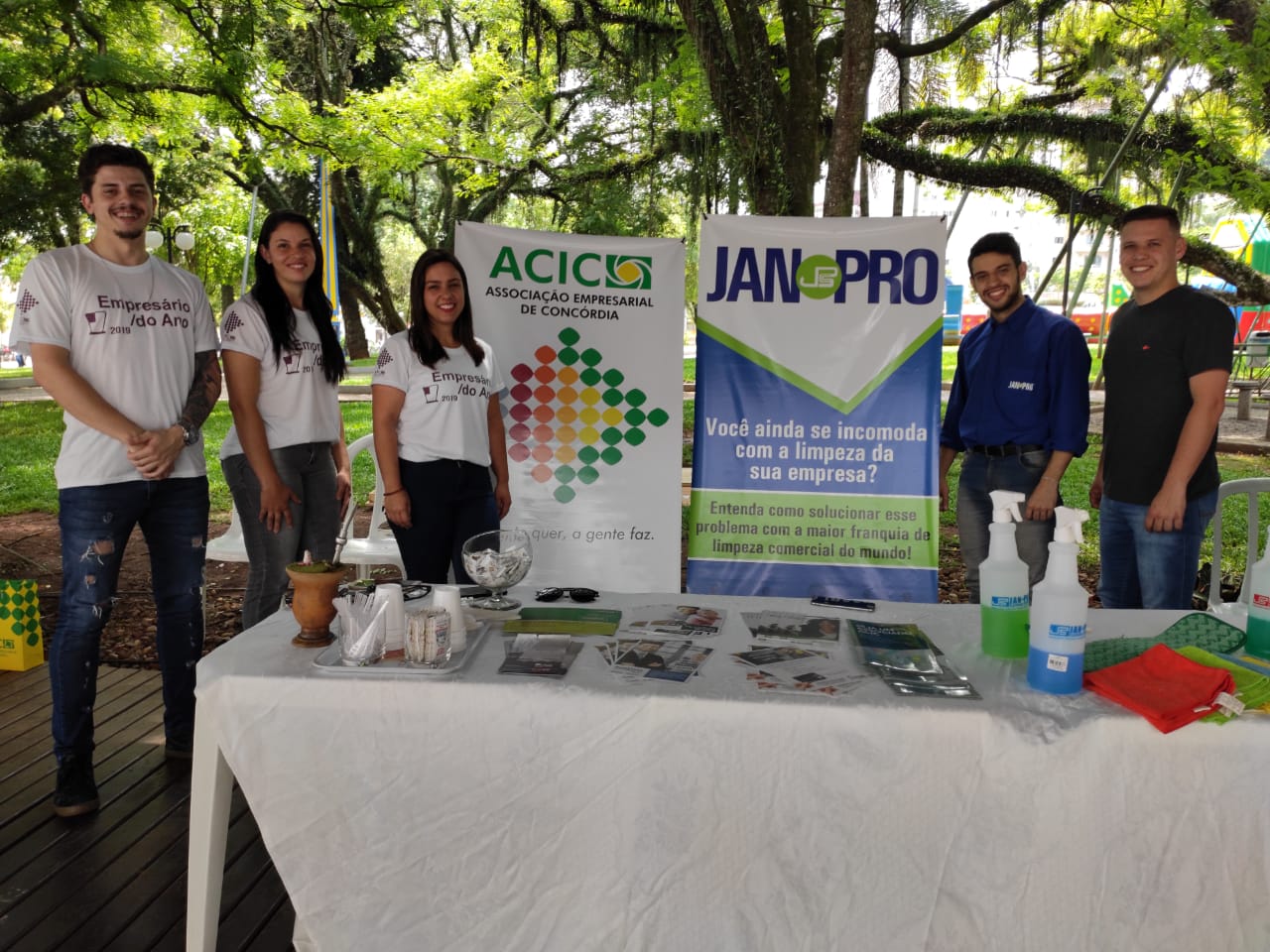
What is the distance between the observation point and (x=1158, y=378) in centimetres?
231

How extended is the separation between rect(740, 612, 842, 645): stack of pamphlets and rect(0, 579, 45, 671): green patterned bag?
258cm

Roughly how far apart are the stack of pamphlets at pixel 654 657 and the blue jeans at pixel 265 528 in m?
1.17

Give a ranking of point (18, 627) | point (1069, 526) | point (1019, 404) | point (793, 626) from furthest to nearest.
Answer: point (18, 627) < point (1019, 404) < point (793, 626) < point (1069, 526)

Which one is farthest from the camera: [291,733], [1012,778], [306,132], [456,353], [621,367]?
[306,132]

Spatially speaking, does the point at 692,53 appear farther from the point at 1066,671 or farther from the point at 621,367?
the point at 1066,671

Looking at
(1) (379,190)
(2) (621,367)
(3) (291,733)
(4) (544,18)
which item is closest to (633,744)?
(3) (291,733)

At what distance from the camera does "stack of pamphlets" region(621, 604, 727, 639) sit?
5.37ft

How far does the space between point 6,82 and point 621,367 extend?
390cm

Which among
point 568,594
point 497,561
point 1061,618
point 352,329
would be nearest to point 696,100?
point 568,594

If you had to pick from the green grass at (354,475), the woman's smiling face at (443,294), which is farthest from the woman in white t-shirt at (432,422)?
the green grass at (354,475)

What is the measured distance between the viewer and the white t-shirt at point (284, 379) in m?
2.26

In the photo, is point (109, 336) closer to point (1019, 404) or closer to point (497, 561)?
point (497, 561)

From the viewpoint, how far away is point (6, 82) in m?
4.59

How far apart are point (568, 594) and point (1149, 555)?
1.56 m
